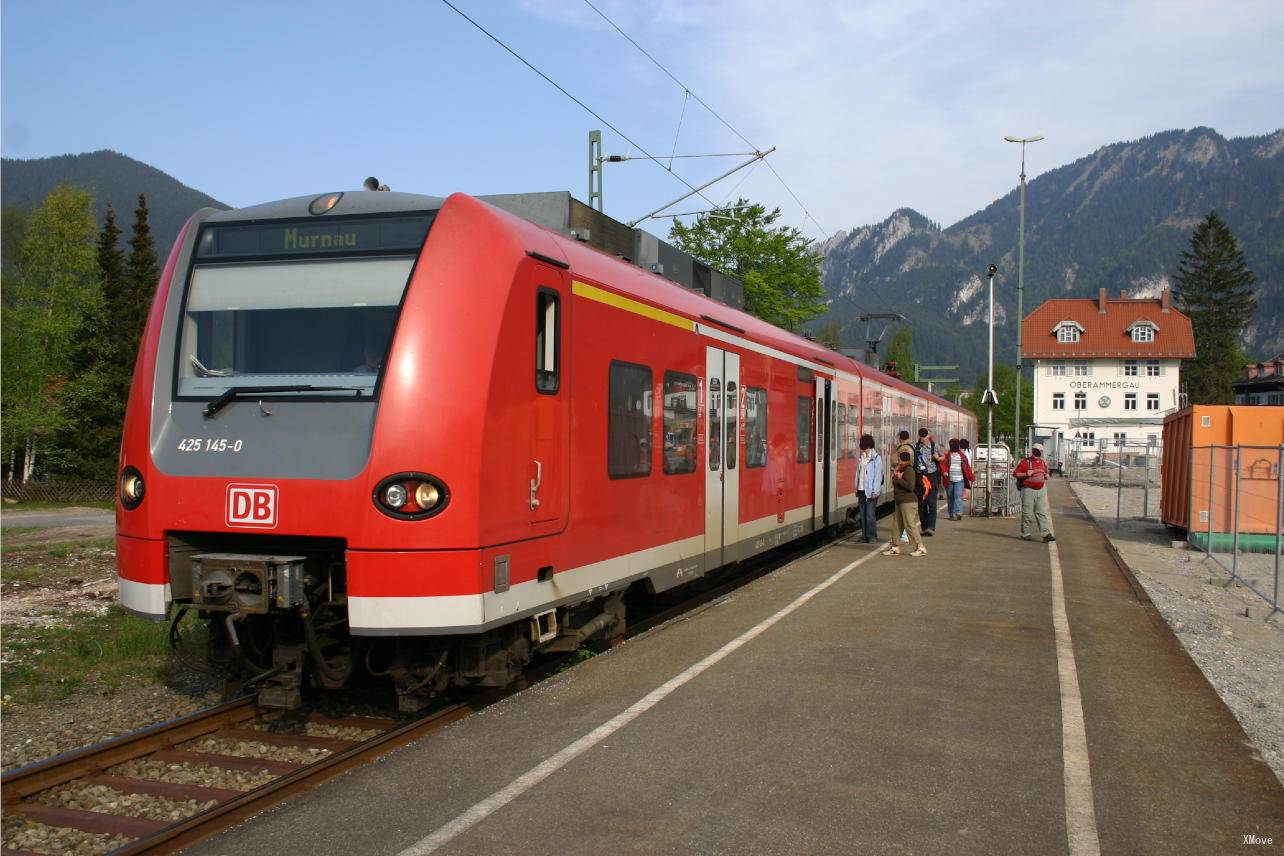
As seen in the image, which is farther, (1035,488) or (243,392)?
(1035,488)

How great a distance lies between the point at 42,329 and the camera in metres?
40.5

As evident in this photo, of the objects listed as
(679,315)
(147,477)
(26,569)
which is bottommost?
(26,569)

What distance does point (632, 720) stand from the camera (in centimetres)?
617

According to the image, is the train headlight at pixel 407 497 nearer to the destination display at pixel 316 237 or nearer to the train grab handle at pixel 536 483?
the train grab handle at pixel 536 483

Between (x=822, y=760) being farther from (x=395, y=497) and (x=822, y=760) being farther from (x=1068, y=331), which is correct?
(x=1068, y=331)

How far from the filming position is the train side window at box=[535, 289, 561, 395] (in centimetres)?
657

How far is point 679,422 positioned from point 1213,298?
8796 centimetres

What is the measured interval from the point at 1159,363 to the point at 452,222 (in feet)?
291

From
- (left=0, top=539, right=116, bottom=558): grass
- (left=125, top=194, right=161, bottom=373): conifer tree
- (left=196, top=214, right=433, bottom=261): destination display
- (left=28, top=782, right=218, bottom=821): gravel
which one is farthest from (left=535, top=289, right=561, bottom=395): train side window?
(left=125, top=194, right=161, bottom=373): conifer tree

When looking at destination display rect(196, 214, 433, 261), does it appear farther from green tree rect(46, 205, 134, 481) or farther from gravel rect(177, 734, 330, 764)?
green tree rect(46, 205, 134, 481)

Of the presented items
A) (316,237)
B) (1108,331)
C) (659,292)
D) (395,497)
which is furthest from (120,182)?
(395,497)

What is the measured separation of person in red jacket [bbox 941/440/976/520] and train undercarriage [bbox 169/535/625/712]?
15.8m

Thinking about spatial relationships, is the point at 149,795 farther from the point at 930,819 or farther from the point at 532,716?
the point at 930,819

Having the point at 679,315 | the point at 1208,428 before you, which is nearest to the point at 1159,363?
the point at 1208,428
